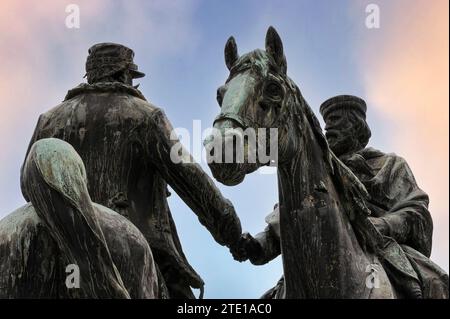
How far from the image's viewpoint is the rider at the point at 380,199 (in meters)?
15.0

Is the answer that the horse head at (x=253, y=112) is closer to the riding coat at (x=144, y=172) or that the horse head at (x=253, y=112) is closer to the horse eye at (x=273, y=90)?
the horse eye at (x=273, y=90)

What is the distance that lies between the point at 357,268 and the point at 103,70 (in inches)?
120

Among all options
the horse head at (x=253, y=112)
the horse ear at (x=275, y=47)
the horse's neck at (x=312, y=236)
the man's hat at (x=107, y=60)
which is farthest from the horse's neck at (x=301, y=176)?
the man's hat at (x=107, y=60)

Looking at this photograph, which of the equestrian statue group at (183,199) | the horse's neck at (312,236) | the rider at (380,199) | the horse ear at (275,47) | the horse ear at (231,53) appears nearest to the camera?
the equestrian statue group at (183,199)

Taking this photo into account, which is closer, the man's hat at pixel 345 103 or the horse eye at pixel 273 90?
the horse eye at pixel 273 90

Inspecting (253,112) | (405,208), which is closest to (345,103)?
(405,208)

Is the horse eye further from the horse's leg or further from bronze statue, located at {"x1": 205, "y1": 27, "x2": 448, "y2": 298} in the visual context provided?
the horse's leg

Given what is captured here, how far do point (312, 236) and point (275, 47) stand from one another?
1.67m

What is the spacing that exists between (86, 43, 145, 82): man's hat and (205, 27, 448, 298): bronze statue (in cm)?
124

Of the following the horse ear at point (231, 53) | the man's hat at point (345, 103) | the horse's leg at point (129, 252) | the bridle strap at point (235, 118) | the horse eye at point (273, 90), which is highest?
the horse ear at point (231, 53)

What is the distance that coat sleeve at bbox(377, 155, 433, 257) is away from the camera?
15258 millimetres

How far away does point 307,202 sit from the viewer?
1405cm

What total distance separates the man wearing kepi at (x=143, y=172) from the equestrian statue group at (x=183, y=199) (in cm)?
1
